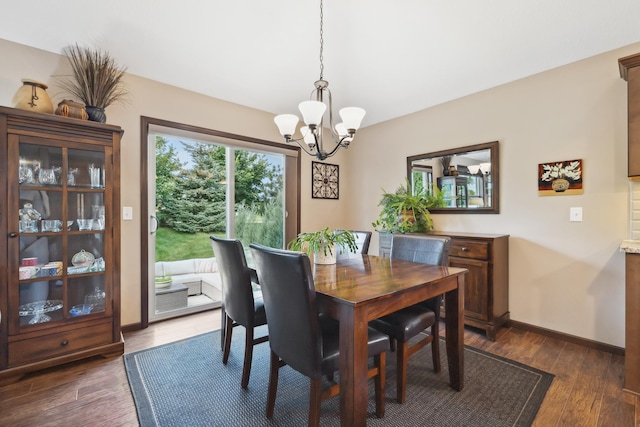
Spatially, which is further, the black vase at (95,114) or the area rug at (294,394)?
the black vase at (95,114)

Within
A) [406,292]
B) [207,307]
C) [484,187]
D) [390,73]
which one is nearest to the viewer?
[406,292]

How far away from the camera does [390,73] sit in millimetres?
2785

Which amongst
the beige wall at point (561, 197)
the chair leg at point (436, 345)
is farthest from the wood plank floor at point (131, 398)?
the chair leg at point (436, 345)

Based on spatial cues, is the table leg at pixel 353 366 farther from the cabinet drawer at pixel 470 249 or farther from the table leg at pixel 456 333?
the cabinet drawer at pixel 470 249

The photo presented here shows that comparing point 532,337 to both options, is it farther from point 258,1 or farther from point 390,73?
point 258,1

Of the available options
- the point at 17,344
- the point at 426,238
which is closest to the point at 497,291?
the point at 426,238

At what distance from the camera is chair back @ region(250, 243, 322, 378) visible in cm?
126

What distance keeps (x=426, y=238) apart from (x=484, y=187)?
130 centimetres

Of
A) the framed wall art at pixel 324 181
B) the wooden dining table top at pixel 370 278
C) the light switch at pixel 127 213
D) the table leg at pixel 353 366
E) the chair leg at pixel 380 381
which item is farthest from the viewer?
the framed wall art at pixel 324 181

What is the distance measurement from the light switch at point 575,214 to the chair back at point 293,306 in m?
2.52

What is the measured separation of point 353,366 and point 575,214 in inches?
97.5

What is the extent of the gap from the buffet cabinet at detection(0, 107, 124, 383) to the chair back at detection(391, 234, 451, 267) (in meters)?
2.24

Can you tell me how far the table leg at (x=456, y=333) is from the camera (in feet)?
5.90

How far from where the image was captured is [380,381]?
157cm
